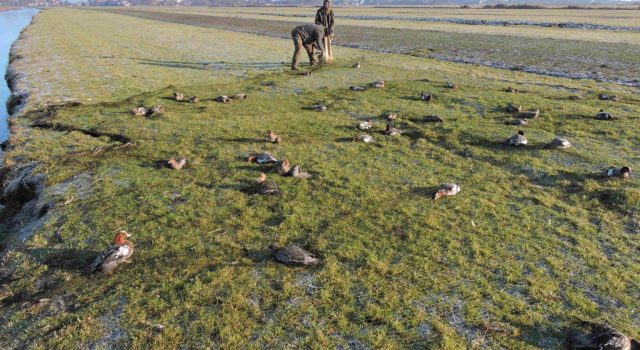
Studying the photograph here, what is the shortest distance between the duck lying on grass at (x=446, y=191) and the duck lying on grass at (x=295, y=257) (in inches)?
133

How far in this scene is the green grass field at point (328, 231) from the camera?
5457mm

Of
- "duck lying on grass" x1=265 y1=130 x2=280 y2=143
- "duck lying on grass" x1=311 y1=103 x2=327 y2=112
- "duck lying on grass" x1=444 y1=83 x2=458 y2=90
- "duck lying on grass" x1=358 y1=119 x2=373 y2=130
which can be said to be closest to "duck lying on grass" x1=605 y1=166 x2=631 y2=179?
"duck lying on grass" x1=358 y1=119 x2=373 y2=130

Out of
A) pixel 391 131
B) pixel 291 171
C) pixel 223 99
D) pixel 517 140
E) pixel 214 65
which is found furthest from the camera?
pixel 214 65

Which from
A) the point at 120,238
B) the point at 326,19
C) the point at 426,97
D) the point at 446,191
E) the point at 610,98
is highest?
the point at 326,19

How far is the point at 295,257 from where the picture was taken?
6602mm

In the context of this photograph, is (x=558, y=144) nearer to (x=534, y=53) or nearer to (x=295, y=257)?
(x=295, y=257)

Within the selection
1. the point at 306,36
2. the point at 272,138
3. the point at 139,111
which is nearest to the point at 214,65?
the point at 306,36

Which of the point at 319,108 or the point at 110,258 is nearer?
the point at 110,258

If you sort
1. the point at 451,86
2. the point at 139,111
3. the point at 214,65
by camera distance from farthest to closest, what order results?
the point at 214,65 < the point at 451,86 < the point at 139,111

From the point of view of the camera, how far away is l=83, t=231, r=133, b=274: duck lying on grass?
21.2 ft

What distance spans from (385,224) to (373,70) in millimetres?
17448

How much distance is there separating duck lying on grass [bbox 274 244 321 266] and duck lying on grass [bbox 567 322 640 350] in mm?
3606

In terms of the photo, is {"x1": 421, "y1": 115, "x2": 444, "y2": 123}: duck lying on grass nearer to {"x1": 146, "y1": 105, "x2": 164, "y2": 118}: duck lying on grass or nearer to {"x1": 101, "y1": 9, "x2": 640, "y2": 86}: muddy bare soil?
{"x1": 146, "y1": 105, "x2": 164, "y2": 118}: duck lying on grass

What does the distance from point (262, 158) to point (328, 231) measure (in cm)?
360
